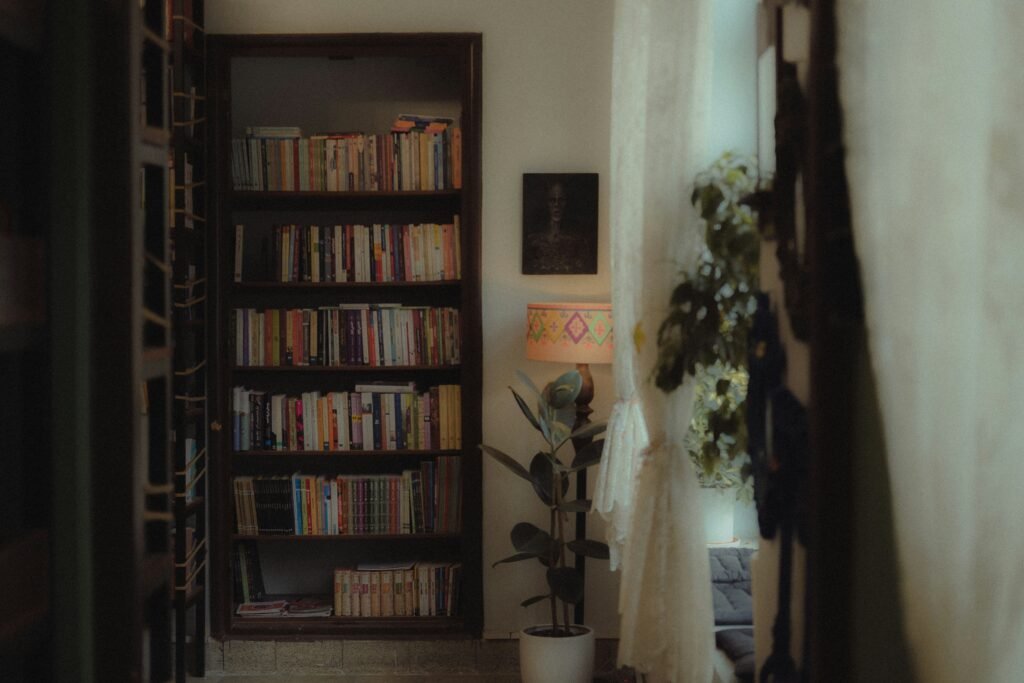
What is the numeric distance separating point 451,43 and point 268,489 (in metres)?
2.01

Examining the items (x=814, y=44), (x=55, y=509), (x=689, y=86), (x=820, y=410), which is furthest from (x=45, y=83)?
(x=689, y=86)

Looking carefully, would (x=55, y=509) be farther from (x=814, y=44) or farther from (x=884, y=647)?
(x=814, y=44)

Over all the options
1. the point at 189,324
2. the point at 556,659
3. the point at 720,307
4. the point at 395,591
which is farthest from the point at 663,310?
the point at 395,591

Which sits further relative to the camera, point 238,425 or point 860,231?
point 238,425

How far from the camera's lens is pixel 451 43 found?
4391mm

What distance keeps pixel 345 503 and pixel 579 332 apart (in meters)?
1.32

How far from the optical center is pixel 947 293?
1.52 m

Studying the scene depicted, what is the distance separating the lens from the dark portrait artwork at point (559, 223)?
4402 mm

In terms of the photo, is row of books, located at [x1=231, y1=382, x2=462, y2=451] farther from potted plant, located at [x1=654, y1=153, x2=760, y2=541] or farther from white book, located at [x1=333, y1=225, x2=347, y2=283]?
potted plant, located at [x1=654, y1=153, x2=760, y2=541]

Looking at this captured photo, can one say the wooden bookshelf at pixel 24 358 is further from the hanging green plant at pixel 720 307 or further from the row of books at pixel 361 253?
the row of books at pixel 361 253

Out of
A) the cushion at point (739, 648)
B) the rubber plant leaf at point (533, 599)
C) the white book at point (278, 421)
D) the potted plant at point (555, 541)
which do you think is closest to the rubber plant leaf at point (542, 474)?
the potted plant at point (555, 541)

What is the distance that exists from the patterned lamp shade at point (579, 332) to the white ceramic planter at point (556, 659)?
1.06 meters

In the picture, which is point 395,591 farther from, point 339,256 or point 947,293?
point 947,293

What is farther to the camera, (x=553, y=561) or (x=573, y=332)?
(x=553, y=561)
